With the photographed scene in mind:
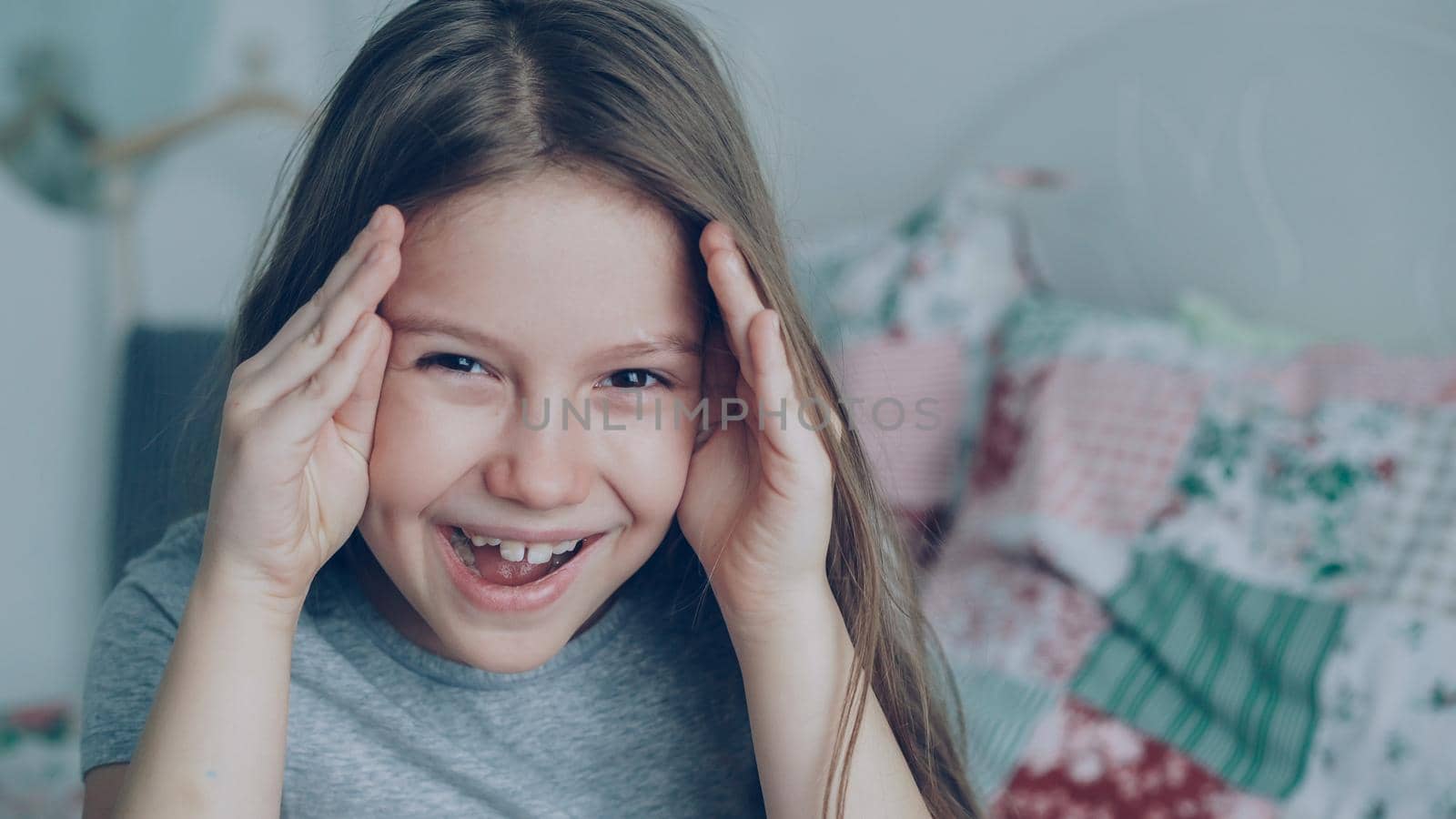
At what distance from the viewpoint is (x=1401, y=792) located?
0.91m

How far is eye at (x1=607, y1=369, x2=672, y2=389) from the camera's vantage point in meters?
0.64

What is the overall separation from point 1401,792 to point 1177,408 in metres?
0.43

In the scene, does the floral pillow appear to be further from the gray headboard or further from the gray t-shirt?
the gray t-shirt

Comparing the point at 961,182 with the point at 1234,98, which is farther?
the point at 961,182

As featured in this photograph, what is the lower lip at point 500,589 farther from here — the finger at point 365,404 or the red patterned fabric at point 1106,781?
the red patterned fabric at point 1106,781

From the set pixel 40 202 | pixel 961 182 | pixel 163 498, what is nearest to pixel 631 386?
pixel 163 498

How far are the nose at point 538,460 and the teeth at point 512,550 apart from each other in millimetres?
38

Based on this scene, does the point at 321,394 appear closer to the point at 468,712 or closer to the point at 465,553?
the point at 465,553

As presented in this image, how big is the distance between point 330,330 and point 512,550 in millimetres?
159

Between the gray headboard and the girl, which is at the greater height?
the gray headboard

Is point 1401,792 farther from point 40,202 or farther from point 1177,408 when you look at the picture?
point 40,202

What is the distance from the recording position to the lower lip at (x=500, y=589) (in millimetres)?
627

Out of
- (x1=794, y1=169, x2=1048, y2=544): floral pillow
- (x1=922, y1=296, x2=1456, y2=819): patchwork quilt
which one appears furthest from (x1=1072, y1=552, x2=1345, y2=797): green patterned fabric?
(x1=794, y1=169, x2=1048, y2=544): floral pillow

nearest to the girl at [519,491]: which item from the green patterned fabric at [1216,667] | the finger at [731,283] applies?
the finger at [731,283]
